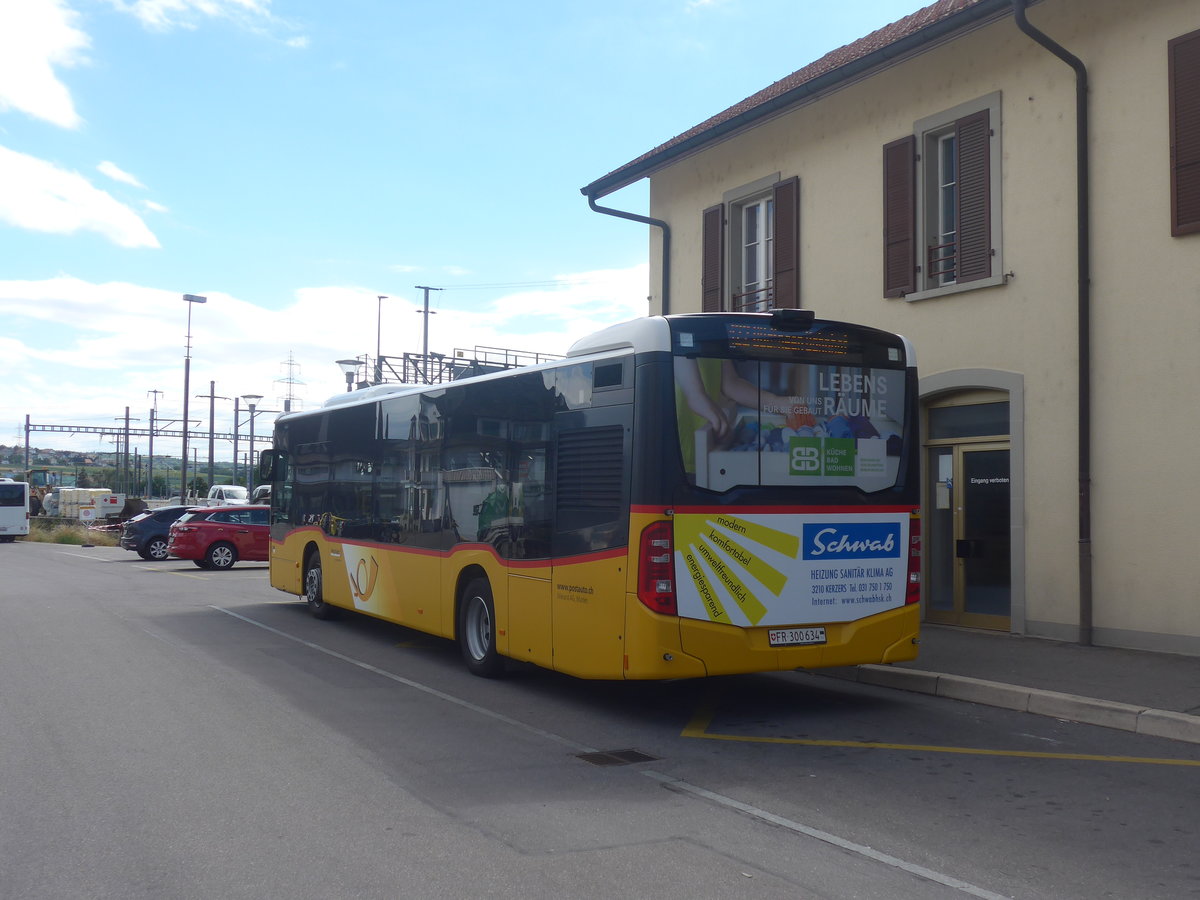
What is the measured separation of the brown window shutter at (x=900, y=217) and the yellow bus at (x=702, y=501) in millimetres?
4731

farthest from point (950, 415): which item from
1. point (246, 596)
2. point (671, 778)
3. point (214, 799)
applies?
point (246, 596)

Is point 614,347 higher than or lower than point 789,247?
lower

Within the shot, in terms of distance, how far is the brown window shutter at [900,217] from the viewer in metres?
13.2

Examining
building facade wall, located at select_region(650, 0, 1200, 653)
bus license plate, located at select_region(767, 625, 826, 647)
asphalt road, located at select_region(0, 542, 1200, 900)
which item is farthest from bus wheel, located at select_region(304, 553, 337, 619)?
bus license plate, located at select_region(767, 625, 826, 647)

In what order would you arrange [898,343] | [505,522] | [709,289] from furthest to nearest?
[709,289] → [505,522] → [898,343]

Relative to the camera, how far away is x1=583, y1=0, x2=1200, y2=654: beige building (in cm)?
1052

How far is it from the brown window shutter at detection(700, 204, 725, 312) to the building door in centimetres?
429

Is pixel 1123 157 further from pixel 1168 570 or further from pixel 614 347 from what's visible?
pixel 614 347

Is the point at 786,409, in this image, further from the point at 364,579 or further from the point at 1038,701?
the point at 364,579

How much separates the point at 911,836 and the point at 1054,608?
275 inches

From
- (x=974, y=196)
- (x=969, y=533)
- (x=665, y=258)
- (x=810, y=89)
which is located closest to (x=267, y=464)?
(x=665, y=258)

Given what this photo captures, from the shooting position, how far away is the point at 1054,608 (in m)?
11.5

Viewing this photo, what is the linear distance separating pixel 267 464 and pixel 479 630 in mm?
7430

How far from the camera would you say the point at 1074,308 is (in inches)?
447
